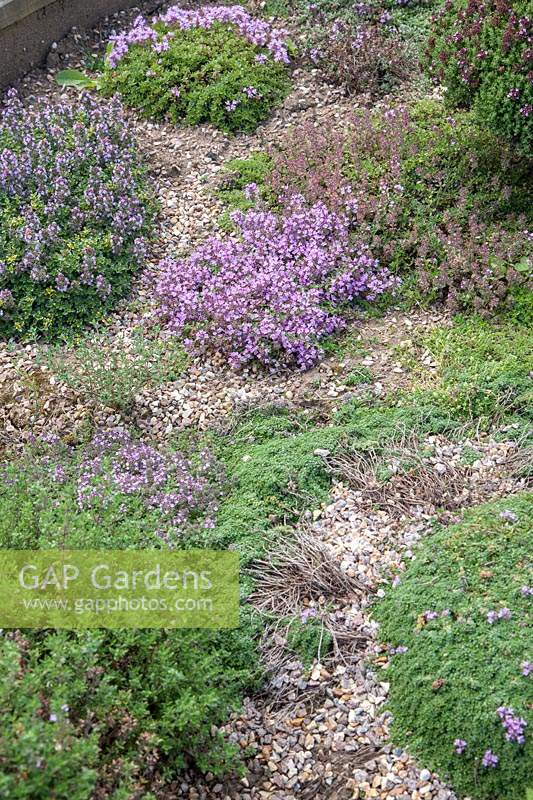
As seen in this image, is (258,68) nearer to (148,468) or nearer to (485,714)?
(148,468)

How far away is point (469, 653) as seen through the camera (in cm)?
352

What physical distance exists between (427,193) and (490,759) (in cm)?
392

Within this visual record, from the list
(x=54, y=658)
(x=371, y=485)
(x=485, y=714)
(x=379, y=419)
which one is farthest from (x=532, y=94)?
(x=54, y=658)

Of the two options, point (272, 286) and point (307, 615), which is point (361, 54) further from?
point (307, 615)

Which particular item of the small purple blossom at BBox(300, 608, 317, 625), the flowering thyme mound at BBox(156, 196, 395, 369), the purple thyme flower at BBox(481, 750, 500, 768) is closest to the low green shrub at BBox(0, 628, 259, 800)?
the small purple blossom at BBox(300, 608, 317, 625)

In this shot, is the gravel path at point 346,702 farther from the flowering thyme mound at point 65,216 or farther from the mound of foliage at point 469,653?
the flowering thyme mound at point 65,216

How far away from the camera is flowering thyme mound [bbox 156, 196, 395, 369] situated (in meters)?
5.34

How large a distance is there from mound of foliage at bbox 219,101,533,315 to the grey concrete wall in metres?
2.26

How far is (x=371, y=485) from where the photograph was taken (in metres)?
4.43

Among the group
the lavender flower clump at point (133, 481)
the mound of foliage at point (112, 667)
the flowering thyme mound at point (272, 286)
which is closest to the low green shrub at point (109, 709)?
the mound of foliage at point (112, 667)

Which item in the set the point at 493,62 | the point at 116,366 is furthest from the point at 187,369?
the point at 493,62

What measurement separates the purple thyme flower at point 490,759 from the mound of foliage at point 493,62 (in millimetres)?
3591

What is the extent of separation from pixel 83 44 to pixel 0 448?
173 inches

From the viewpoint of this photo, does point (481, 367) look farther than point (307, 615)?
Yes
